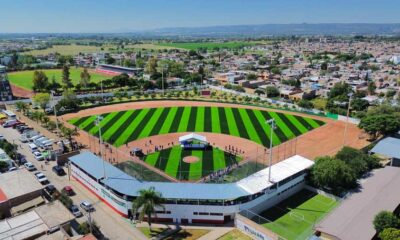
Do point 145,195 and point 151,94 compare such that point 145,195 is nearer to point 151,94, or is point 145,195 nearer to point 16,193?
point 16,193

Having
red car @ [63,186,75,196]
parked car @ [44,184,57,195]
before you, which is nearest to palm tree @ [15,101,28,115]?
parked car @ [44,184,57,195]

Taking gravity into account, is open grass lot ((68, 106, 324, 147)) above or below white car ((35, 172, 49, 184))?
above

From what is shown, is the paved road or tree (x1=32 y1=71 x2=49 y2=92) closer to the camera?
the paved road

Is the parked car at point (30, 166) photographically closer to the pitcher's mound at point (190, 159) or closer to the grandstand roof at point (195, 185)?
the grandstand roof at point (195, 185)

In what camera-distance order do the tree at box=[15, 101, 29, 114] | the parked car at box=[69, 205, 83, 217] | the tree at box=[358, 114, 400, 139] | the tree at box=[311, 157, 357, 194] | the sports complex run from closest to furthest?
the sports complex, the parked car at box=[69, 205, 83, 217], the tree at box=[311, 157, 357, 194], the tree at box=[358, 114, 400, 139], the tree at box=[15, 101, 29, 114]

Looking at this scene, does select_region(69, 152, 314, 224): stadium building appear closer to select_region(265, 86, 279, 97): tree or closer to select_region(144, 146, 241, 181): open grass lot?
select_region(144, 146, 241, 181): open grass lot

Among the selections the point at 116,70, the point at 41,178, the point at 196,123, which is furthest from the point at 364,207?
the point at 116,70

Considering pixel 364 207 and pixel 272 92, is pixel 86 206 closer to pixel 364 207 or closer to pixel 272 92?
pixel 364 207

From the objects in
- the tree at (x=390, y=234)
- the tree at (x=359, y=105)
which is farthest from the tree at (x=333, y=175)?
the tree at (x=359, y=105)
